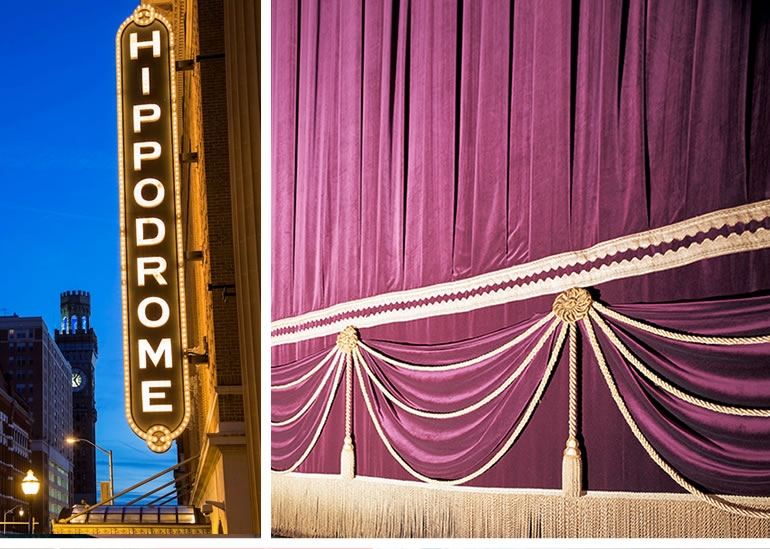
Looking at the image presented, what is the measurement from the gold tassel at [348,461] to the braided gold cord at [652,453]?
1.57 meters

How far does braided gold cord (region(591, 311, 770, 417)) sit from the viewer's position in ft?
11.1

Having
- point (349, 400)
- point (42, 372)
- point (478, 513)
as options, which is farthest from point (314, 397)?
point (42, 372)

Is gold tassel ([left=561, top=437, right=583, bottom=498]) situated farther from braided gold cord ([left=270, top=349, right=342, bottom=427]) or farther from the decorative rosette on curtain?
braided gold cord ([left=270, top=349, right=342, bottom=427])

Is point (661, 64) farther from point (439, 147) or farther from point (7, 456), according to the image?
point (7, 456)

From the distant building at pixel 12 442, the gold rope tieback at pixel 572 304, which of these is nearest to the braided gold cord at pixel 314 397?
the gold rope tieback at pixel 572 304

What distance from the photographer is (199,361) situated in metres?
7.68

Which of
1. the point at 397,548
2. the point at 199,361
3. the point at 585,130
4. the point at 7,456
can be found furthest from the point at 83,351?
the point at 7,456

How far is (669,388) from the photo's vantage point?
11.6 feet

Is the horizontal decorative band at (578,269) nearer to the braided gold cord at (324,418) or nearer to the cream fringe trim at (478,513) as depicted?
the braided gold cord at (324,418)

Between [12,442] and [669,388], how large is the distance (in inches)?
1723

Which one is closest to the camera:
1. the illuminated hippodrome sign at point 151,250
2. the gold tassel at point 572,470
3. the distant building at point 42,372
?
the gold tassel at point 572,470

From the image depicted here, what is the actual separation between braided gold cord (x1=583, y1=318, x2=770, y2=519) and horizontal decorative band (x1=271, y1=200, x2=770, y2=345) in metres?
0.25

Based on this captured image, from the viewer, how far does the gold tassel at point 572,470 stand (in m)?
3.70

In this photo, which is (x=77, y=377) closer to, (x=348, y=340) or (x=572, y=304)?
(x=348, y=340)
